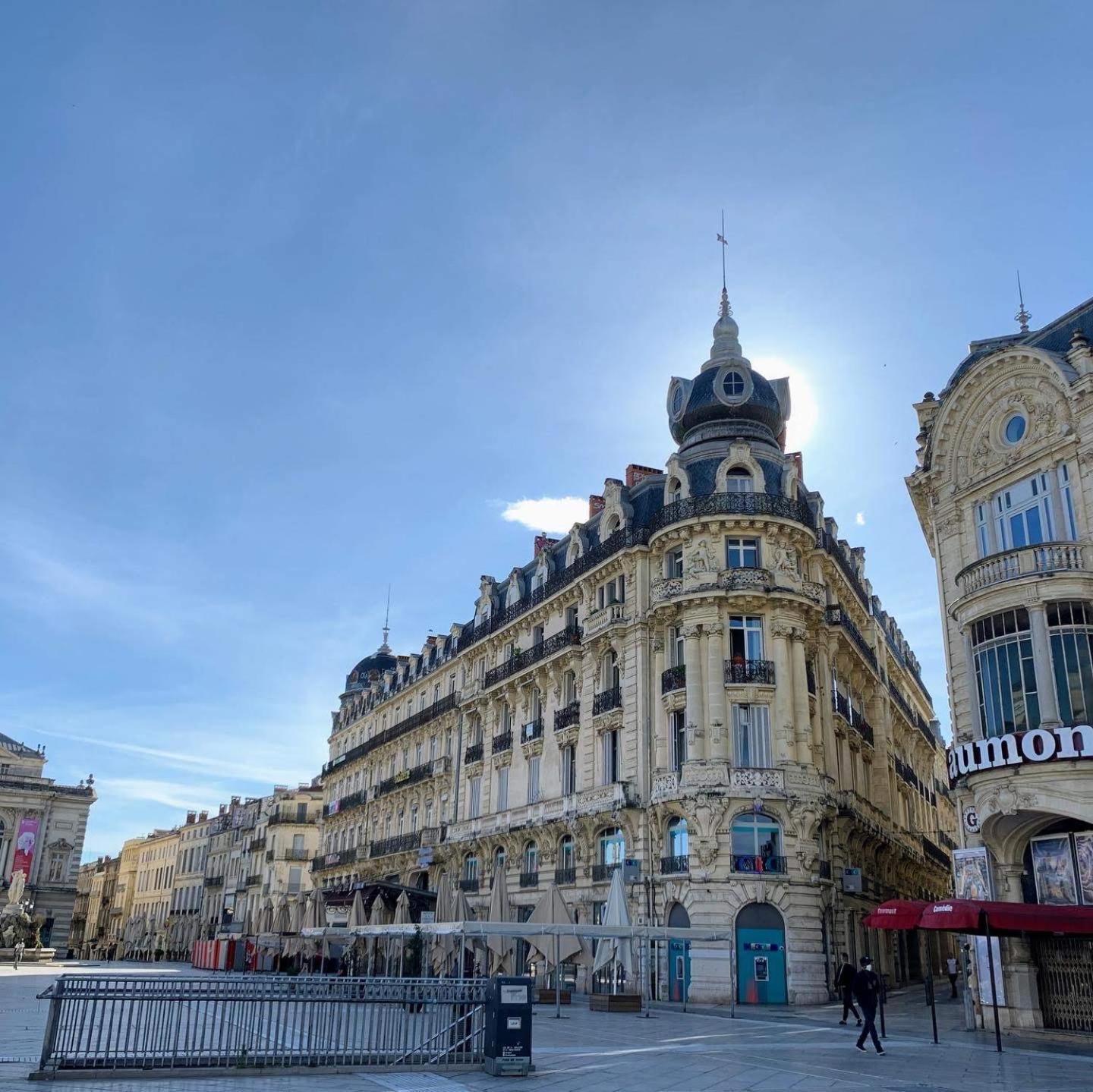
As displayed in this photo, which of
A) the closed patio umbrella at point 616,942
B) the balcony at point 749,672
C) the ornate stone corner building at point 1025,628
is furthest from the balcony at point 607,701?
the ornate stone corner building at point 1025,628

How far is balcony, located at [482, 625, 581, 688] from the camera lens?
41.0m

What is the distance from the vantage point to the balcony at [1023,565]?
22.3m

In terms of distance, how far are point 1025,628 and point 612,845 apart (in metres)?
17.7

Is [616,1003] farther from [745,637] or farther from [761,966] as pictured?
[745,637]

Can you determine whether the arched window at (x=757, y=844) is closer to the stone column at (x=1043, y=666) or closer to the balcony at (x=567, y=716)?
the balcony at (x=567, y=716)

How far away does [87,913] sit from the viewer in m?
132

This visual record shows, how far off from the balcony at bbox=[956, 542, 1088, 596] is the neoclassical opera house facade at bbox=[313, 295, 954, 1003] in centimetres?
1063

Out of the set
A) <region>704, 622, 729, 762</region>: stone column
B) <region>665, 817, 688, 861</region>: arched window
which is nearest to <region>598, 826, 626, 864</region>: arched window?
<region>665, 817, 688, 861</region>: arched window

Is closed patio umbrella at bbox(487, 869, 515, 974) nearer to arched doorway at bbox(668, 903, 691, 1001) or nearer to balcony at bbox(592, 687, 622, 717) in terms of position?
arched doorway at bbox(668, 903, 691, 1001)

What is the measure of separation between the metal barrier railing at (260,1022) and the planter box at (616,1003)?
12303 millimetres

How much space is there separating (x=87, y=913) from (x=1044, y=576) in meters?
137

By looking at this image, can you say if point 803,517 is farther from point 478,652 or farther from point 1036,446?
point 478,652

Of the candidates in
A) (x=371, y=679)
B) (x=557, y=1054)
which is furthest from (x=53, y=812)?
(x=557, y=1054)

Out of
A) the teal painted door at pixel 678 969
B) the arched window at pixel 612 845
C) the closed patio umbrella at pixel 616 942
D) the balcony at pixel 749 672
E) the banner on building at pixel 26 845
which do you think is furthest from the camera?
the banner on building at pixel 26 845
